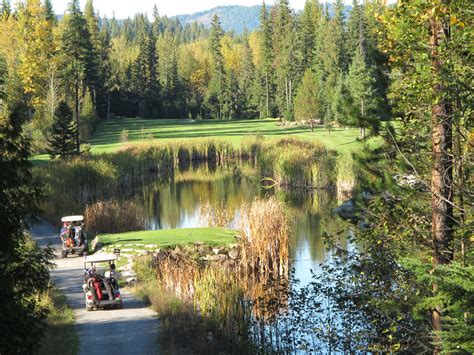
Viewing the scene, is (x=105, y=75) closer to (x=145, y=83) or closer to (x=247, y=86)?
(x=145, y=83)

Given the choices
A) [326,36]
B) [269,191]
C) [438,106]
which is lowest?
[269,191]

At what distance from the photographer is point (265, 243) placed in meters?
22.8

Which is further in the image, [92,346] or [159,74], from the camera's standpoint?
[159,74]

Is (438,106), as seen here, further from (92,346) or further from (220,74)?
(220,74)

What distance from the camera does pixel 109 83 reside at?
9194cm

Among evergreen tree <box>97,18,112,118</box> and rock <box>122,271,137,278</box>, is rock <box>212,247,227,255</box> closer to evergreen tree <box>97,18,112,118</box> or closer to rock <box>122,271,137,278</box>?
rock <box>122,271,137,278</box>

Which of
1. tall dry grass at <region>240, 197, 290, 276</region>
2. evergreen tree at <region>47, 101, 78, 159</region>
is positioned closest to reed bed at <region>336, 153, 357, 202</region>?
tall dry grass at <region>240, 197, 290, 276</region>

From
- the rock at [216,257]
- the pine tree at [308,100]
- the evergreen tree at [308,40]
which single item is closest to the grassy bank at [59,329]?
the rock at [216,257]

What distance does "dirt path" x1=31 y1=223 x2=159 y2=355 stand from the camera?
1412 centimetres

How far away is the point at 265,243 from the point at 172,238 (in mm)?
3571

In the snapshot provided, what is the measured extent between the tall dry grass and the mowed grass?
4.27 feet

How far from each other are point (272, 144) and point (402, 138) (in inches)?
1694

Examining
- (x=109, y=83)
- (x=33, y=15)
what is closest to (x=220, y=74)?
(x=109, y=83)

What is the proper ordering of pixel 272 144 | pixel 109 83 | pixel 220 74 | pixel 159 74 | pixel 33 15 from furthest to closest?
pixel 159 74 → pixel 220 74 → pixel 109 83 → pixel 33 15 → pixel 272 144
